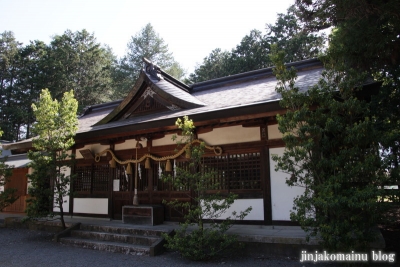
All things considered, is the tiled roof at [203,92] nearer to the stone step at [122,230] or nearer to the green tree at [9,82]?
the stone step at [122,230]

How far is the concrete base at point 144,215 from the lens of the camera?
28.4 feet

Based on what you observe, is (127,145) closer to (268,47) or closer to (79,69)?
(268,47)

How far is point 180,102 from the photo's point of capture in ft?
29.9

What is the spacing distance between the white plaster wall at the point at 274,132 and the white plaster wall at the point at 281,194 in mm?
328

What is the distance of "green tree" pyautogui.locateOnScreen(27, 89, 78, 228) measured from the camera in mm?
8766

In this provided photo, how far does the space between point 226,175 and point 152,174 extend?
2.69m

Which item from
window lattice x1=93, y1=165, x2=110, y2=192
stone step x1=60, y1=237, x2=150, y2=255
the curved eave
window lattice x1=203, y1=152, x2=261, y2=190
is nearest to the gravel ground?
stone step x1=60, y1=237, x2=150, y2=255

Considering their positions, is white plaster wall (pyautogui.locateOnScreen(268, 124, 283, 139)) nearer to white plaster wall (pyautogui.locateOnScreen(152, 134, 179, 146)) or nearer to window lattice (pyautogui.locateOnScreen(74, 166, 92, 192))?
white plaster wall (pyautogui.locateOnScreen(152, 134, 179, 146))

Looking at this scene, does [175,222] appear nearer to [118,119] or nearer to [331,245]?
[118,119]

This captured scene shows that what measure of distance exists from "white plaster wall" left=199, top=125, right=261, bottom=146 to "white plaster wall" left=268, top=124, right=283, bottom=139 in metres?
0.30

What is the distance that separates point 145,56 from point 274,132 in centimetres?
2975

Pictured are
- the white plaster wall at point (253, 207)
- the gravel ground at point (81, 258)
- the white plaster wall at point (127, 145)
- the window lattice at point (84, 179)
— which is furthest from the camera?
the window lattice at point (84, 179)

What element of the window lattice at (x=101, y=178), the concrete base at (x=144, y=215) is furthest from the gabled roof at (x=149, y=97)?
the concrete base at (x=144, y=215)

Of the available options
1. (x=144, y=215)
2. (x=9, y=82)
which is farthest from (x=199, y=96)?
(x=9, y=82)
